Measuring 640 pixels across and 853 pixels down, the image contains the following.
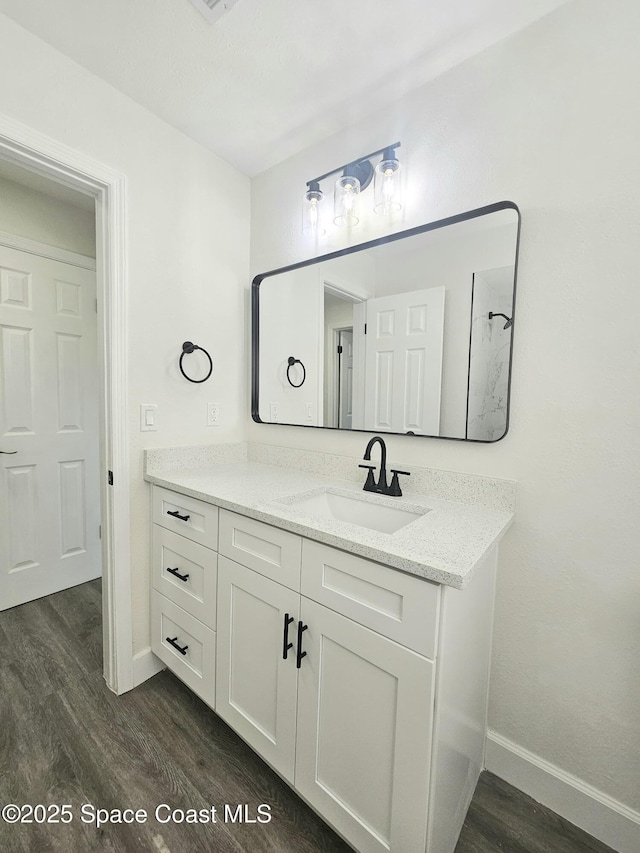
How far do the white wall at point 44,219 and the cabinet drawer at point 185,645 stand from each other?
213 cm

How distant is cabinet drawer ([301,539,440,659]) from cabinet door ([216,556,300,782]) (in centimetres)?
12

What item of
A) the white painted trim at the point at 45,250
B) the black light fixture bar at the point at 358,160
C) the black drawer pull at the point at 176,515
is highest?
the black light fixture bar at the point at 358,160

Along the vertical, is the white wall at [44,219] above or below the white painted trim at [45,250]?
above

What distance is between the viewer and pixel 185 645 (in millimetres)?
1535

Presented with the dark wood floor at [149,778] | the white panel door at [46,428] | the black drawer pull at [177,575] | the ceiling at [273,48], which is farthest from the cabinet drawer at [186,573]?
the ceiling at [273,48]

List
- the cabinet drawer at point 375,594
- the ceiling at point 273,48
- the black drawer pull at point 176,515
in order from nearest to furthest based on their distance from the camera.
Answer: the cabinet drawer at point 375,594 → the ceiling at point 273,48 → the black drawer pull at point 176,515

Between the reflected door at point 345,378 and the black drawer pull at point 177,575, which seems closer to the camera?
the black drawer pull at point 177,575

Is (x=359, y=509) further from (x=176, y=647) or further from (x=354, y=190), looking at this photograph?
(x=354, y=190)

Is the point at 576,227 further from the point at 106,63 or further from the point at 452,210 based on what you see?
the point at 106,63

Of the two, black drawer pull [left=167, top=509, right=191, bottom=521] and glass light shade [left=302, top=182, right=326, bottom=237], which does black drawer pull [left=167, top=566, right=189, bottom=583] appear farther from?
glass light shade [left=302, top=182, right=326, bottom=237]

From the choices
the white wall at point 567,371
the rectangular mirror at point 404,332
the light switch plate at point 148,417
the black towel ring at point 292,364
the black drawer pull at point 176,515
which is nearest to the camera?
the white wall at point 567,371

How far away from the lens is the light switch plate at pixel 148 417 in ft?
5.43

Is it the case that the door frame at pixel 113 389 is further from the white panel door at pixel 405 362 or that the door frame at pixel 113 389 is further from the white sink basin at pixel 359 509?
the white panel door at pixel 405 362

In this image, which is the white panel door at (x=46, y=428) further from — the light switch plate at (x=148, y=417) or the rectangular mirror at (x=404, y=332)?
the rectangular mirror at (x=404, y=332)
